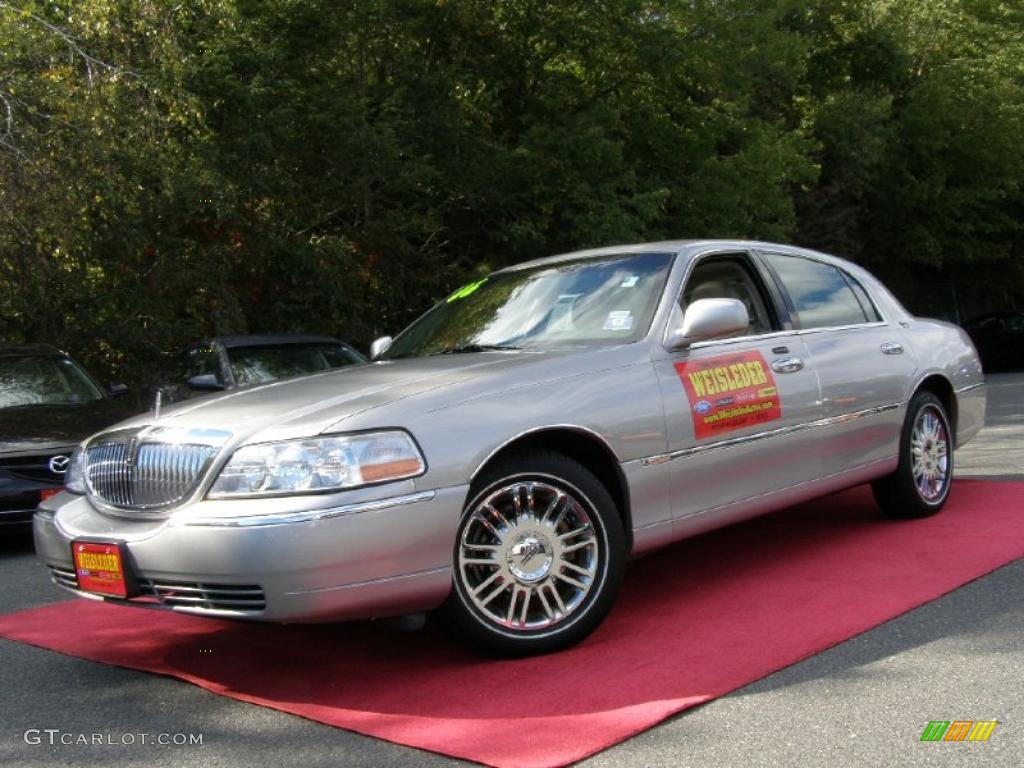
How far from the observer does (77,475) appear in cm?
488

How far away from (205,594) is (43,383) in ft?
19.3

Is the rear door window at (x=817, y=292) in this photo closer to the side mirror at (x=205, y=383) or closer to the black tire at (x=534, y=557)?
the black tire at (x=534, y=557)

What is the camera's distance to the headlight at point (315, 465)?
158 inches

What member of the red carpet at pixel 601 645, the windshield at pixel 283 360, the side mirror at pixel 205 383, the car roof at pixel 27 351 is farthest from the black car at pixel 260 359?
the red carpet at pixel 601 645

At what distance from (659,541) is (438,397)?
1222 mm

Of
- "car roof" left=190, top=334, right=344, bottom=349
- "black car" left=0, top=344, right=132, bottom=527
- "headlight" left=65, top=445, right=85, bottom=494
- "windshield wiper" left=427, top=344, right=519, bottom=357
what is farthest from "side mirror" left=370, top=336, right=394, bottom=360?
"car roof" left=190, top=334, right=344, bottom=349

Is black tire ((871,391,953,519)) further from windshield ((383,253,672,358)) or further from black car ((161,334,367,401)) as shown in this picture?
black car ((161,334,367,401))

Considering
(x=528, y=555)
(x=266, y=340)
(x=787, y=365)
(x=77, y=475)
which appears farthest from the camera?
(x=266, y=340)

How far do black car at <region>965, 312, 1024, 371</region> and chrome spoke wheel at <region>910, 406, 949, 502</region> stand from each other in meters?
21.1

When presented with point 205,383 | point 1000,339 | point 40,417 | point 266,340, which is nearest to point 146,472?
point 40,417

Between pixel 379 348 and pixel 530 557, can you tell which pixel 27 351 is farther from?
pixel 530 557

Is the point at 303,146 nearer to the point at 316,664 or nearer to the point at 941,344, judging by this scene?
the point at 941,344

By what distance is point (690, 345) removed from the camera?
5242mm

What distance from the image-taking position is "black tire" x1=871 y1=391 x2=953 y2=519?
6.57m
